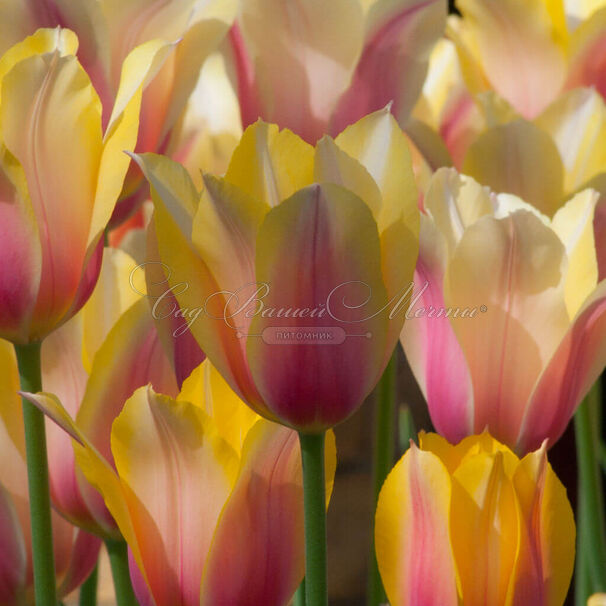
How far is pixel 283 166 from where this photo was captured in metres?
0.20

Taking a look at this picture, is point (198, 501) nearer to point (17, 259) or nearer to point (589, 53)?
point (17, 259)

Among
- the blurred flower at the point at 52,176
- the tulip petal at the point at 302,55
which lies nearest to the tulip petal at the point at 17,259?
the blurred flower at the point at 52,176

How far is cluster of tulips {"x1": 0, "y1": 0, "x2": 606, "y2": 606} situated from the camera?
0.63 feet

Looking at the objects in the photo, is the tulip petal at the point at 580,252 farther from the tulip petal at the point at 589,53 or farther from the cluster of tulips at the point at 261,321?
the tulip petal at the point at 589,53

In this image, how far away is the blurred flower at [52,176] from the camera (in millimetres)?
204

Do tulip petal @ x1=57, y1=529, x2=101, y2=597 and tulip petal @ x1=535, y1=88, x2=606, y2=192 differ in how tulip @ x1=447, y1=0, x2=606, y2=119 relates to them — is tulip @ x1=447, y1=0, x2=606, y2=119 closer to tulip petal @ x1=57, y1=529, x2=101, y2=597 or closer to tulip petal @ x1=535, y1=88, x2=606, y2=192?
tulip petal @ x1=535, y1=88, x2=606, y2=192

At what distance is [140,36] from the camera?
26cm

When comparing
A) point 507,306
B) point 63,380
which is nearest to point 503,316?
point 507,306

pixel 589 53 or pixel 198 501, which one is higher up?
pixel 589 53

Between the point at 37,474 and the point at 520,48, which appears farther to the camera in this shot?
the point at 520,48

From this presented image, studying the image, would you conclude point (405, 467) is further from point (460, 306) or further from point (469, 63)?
point (469, 63)

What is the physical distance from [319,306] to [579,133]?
16 cm

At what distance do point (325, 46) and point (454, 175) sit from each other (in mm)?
57

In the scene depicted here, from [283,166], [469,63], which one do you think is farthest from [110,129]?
[469,63]
